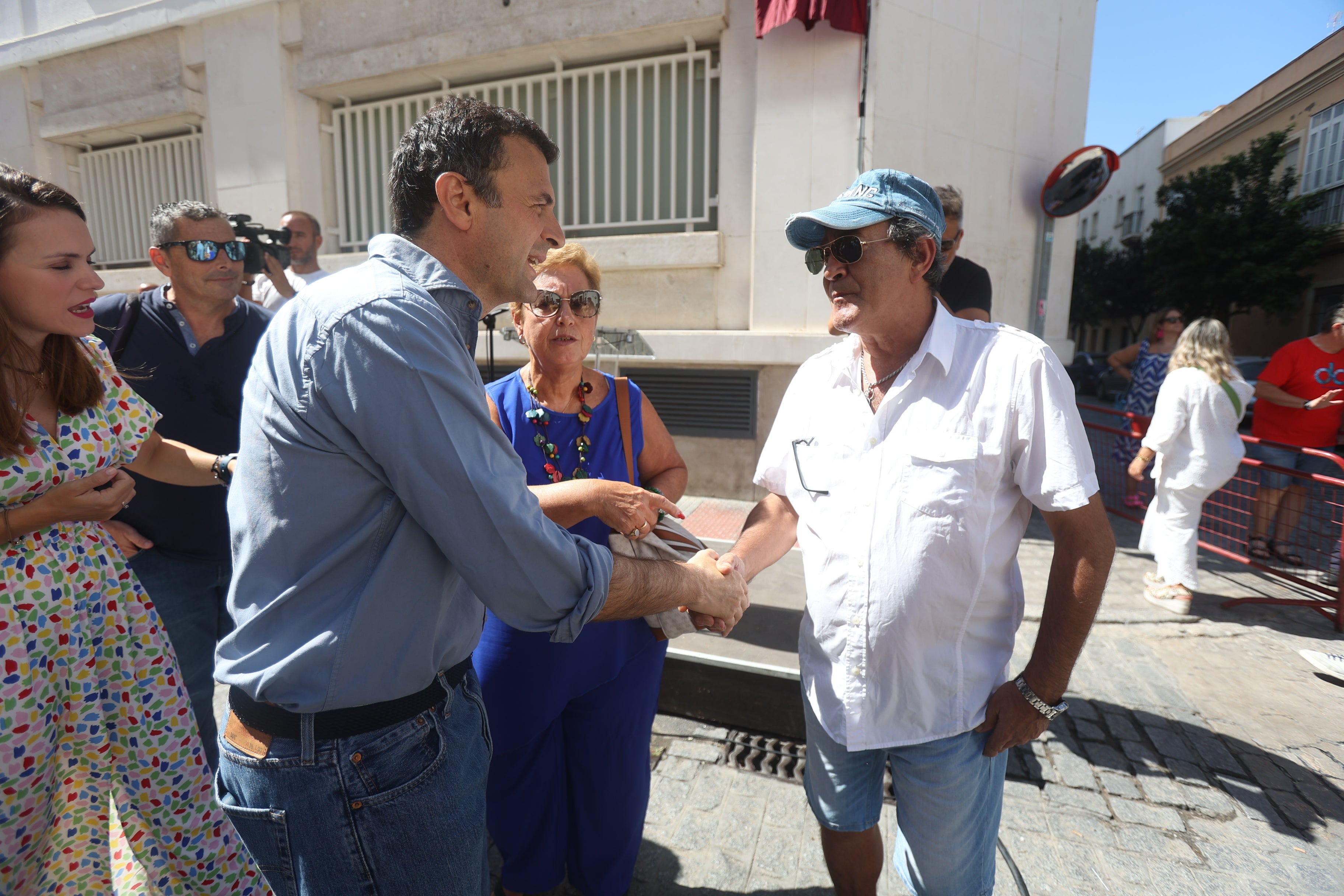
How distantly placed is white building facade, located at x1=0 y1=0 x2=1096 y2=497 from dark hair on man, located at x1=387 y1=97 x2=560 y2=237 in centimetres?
536

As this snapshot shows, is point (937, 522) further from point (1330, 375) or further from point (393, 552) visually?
point (1330, 375)

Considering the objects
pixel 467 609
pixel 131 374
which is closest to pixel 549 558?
pixel 467 609

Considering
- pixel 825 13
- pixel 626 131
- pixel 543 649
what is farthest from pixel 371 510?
pixel 626 131

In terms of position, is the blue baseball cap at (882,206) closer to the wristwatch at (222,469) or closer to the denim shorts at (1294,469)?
the wristwatch at (222,469)

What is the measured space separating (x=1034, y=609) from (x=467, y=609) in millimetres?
4400

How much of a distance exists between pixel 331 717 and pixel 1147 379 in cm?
873

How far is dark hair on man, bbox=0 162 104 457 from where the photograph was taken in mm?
1686

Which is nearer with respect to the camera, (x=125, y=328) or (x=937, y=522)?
(x=937, y=522)

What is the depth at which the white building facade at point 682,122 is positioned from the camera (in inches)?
253

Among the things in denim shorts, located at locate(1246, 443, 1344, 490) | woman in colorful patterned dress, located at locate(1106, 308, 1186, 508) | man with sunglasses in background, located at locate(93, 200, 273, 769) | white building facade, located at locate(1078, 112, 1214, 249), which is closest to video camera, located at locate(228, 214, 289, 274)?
man with sunglasses in background, located at locate(93, 200, 273, 769)

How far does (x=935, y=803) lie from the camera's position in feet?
5.75

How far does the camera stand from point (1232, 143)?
2412cm

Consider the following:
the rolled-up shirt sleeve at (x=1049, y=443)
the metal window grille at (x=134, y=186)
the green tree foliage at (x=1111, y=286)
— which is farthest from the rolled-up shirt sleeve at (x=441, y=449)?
the green tree foliage at (x=1111, y=286)

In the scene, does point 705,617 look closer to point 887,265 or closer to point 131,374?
point 887,265
